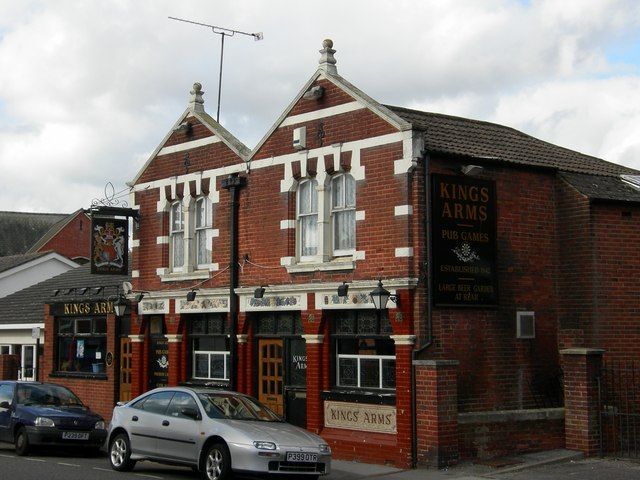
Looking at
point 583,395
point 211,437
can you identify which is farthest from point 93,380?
point 583,395

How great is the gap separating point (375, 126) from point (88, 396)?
12.9 meters

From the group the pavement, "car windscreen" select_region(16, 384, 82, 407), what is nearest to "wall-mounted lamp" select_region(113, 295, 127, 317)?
"car windscreen" select_region(16, 384, 82, 407)

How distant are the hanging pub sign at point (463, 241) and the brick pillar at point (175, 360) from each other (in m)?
7.91

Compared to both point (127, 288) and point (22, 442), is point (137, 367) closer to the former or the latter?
point (127, 288)

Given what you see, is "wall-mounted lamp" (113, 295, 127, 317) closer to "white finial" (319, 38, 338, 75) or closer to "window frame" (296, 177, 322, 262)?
"window frame" (296, 177, 322, 262)

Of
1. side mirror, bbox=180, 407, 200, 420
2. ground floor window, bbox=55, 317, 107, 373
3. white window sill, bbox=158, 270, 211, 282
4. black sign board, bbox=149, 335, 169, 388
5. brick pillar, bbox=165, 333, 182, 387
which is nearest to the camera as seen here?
side mirror, bbox=180, 407, 200, 420

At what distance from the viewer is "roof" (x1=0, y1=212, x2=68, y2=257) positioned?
6216 centimetres

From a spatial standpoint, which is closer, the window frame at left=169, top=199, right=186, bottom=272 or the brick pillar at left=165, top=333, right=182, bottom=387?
the brick pillar at left=165, top=333, right=182, bottom=387

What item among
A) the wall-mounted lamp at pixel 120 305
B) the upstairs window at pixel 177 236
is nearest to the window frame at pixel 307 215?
the upstairs window at pixel 177 236

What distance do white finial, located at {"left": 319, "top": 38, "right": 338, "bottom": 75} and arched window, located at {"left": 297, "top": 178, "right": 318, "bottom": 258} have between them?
2274 mm

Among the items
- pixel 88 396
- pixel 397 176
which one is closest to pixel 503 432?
pixel 397 176

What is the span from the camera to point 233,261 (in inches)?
828

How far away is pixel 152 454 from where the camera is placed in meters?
15.5

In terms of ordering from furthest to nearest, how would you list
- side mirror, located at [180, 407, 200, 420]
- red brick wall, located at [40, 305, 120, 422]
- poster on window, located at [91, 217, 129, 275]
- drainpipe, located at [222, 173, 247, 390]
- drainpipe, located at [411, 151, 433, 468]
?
red brick wall, located at [40, 305, 120, 422] < poster on window, located at [91, 217, 129, 275] < drainpipe, located at [222, 173, 247, 390] < drainpipe, located at [411, 151, 433, 468] < side mirror, located at [180, 407, 200, 420]
